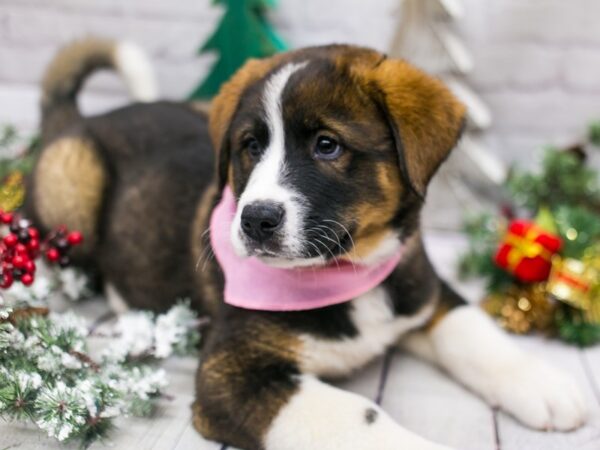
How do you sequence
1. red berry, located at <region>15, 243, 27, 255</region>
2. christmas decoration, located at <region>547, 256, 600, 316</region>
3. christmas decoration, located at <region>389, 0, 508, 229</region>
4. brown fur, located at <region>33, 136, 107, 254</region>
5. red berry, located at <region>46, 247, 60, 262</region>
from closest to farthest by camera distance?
red berry, located at <region>15, 243, 27, 255</region> < red berry, located at <region>46, 247, 60, 262</region> < christmas decoration, located at <region>547, 256, 600, 316</region> < brown fur, located at <region>33, 136, 107, 254</region> < christmas decoration, located at <region>389, 0, 508, 229</region>

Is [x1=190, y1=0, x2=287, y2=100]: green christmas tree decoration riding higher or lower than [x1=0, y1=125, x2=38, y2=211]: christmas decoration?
higher

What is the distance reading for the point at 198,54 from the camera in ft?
14.5

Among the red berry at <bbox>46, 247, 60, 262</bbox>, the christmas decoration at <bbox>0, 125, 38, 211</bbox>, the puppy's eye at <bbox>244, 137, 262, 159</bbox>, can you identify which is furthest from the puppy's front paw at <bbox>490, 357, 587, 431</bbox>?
the christmas decoration at <bbox>0, 125, 38, 211</bbox>

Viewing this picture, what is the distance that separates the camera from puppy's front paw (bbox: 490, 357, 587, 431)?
241 cm

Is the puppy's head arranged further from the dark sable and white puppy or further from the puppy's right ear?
the puppy's right ear

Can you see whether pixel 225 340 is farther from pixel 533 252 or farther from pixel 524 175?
pixel 524 175

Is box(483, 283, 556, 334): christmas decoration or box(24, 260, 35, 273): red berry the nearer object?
box(24, 260, 35, 273): red berry

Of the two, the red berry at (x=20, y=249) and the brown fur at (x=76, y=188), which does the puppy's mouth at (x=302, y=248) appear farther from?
the brown fur at (x=76, y=188)

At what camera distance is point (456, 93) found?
3750 mm

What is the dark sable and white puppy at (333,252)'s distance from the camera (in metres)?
2.19

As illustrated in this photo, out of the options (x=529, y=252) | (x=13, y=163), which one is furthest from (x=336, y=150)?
(x=13, y=163)

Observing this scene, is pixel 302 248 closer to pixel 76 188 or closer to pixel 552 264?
pixel 552 264

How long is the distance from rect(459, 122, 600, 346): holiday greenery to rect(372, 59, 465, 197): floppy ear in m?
1.08

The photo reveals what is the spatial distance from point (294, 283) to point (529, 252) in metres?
1.33
